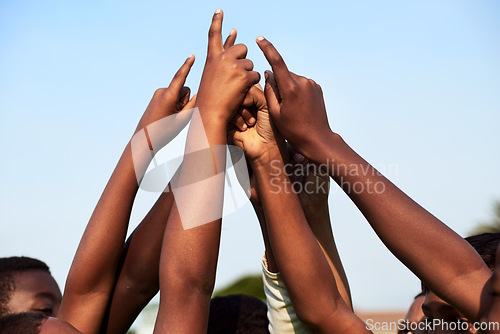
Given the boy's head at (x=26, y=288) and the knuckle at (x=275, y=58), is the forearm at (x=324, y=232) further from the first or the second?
the boy's head at (x=26, y=288)

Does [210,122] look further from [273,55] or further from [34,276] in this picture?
[34,276]

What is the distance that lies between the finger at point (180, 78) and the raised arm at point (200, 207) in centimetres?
11

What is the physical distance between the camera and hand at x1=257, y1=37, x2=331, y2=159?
2174mm

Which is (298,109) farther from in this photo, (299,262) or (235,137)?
(299,262)

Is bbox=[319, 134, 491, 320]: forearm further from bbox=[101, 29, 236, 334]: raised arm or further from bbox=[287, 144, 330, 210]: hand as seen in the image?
bbox=[101, 29, 236, 334]: raised arm

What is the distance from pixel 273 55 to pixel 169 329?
3.42 ft

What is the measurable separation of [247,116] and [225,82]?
0.67 ft

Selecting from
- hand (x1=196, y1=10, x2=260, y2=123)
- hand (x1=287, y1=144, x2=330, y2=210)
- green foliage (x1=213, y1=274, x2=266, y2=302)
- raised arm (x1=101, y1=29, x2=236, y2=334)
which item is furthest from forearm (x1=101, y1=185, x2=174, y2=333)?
green foliage (x1=213, y1=274, x2=266, y2=302)

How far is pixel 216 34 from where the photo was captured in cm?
243

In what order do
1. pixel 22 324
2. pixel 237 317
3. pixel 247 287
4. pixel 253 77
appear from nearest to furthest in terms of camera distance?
pixel 22 324, pixel 253 77, pixel 237 317, pixel 247 287

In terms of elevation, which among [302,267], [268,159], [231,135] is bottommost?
[302,267]

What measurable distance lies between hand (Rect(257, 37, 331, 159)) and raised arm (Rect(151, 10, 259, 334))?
6.1 inches

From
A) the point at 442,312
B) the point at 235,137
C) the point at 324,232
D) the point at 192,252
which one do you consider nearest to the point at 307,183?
the point at 324,232

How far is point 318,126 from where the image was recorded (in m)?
2.18
